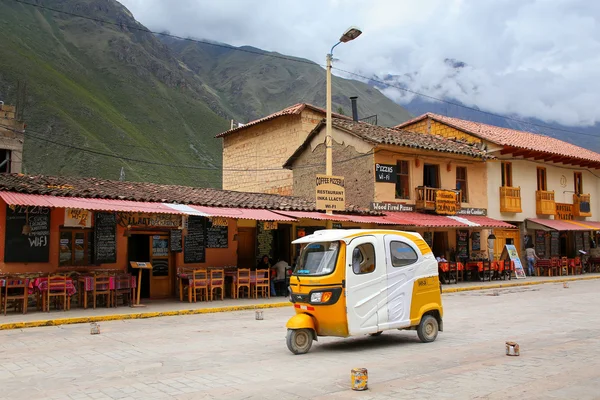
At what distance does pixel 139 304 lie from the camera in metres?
15.4

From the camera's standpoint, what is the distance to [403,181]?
25156 millimetres

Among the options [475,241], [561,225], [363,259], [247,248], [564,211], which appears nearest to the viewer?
[363,259]

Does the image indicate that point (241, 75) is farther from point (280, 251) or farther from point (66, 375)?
point (66, 375)

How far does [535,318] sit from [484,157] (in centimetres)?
1586

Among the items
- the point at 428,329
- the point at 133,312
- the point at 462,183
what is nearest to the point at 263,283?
the point at 133,312

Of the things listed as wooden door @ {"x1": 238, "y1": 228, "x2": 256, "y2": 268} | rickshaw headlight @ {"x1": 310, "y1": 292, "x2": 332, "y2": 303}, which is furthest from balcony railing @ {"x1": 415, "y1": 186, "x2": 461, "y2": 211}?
rickshaw headlight @ {"x1": 310, "y1": 292, "x2": 332, "y2": 303}

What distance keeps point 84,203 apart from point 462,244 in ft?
59.4

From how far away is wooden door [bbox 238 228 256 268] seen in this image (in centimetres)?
1939

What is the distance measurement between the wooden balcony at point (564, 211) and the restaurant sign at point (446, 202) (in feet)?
30.1

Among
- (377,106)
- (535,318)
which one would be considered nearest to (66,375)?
(535,318)

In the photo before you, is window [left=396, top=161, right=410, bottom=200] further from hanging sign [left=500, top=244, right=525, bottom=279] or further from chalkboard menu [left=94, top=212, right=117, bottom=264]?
chalkboard menu [left=94, top=212, right=117, bottom=264]

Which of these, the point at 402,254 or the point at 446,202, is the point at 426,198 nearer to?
the point at 446,202

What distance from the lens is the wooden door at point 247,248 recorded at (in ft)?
63.6

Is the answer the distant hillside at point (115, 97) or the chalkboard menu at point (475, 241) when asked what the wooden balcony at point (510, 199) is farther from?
the distant hillside at point (115, 97)
